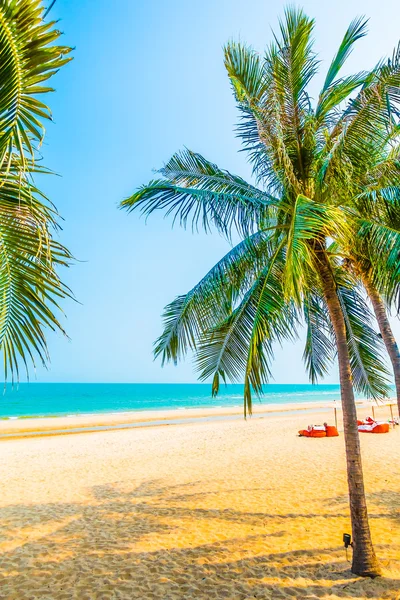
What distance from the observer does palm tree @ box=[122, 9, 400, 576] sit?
14.4 feet

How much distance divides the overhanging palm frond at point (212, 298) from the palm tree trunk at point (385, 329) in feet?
5.54

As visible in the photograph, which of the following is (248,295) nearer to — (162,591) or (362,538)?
(362,538)

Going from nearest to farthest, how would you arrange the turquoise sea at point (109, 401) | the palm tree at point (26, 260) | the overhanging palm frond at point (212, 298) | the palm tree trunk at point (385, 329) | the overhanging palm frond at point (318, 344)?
the palm tree at point (26, 260) < the overhanging palm frond at point (212, 298) < the palm tree trunk at point (385, 329) < the overhanging palm frond at point (318, 344) < the turquoise sea at point (109, 401)

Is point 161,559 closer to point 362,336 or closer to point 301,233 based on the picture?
point 301,233

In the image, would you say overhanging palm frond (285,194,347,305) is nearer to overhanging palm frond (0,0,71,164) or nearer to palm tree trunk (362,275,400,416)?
overhanging palm frond (0,0,71,164)

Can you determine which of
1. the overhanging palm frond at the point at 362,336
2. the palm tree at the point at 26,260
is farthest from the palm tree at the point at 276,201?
the palm tree at the point at 26,260

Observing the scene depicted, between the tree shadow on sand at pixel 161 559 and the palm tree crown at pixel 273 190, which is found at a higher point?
the palm tree crown at pixel 273 190

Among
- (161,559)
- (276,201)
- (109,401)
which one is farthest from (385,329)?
(109,401)

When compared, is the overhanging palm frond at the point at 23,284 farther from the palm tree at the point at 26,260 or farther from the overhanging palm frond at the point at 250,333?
the overhanging palm frond at the point at 250,333

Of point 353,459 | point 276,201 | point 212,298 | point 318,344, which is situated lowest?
point 353,459

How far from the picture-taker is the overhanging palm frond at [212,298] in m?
5.29

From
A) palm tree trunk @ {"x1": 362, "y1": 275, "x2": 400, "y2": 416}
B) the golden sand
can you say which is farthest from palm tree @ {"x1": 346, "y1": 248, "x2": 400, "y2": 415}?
the golden sand

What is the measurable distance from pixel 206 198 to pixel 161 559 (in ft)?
15.5

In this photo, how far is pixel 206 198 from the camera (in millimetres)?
5004
